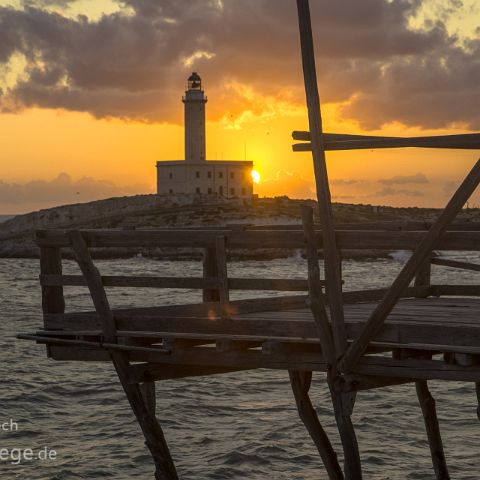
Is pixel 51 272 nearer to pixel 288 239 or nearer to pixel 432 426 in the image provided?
pixel 288 239

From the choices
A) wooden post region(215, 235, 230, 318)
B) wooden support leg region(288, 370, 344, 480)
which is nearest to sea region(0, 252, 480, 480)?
wooden support leg region(288, 370, 344, 480)

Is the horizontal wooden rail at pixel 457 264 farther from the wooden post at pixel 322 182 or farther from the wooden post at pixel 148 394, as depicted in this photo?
the wooden post at pixel 148 394

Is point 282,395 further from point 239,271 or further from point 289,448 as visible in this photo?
point 239,271

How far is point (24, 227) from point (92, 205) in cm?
923

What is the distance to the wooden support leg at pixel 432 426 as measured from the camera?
1380 cm

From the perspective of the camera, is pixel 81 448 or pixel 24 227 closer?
pixel 81 448

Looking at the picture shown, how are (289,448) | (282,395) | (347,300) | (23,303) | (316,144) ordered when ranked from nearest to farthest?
(316,144), (347,300), (289,448), (282,395), (23,303)

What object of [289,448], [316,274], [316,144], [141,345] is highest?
[316,144]

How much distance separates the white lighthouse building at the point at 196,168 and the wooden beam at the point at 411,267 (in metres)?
112

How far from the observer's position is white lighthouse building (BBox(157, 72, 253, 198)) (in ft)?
402

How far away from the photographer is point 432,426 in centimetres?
1397

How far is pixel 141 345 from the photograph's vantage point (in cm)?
1106

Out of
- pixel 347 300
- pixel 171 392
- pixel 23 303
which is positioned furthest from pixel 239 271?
pixel 347 300

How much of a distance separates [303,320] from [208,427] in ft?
32.3
